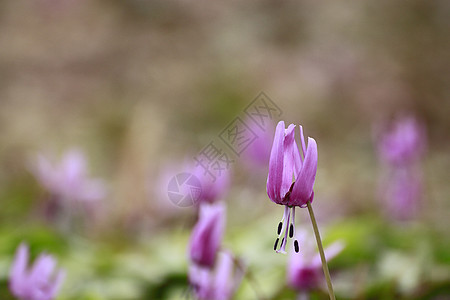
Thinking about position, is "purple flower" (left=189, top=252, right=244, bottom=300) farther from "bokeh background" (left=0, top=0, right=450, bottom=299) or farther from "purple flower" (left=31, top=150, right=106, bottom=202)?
"purple flower" (left=31, top=150, right=106, bottom=202)

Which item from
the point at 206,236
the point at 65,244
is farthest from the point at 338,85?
the point at 206,236

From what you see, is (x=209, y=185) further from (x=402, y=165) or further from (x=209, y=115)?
(x=209, y=115)

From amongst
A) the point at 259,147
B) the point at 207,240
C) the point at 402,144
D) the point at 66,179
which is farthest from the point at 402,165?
the point at 66,179

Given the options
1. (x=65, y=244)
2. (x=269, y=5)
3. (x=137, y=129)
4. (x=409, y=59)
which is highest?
(x=269, y=5)

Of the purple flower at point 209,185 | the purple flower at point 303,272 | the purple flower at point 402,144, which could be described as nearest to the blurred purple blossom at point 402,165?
the purple flower at point 402,144

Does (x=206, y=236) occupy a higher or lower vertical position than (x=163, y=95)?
lower

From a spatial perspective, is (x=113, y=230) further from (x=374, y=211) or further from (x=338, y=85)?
(x=338, y=85)
